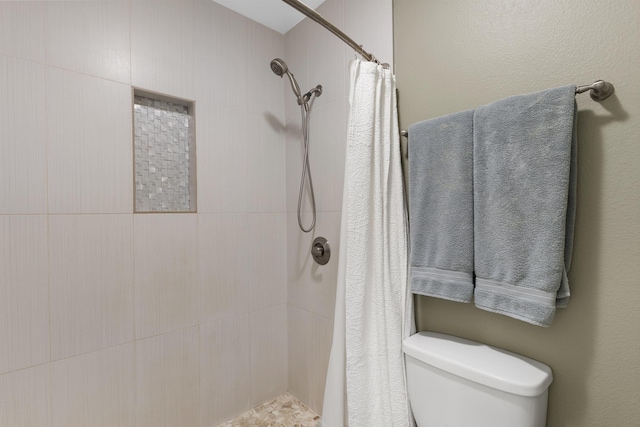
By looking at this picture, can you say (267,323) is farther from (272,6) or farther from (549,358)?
(272,6)

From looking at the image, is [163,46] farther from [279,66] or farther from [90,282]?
[90,282]

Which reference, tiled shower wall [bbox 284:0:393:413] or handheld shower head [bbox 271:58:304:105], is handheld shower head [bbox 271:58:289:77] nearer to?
handheld shower head [bbox 271:58:304:105]

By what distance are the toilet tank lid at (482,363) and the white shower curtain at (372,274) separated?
0.36 feet

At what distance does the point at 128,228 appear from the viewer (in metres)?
1.30

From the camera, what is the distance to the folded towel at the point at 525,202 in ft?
2.60

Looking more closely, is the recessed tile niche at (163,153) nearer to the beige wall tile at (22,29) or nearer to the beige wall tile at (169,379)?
the beige wall tile at (22,29)

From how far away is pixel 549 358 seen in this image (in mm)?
910

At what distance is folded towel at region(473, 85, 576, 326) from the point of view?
793 mm

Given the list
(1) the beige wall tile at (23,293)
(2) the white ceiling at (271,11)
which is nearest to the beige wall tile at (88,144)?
(1) the beige wall tile at (23,293)

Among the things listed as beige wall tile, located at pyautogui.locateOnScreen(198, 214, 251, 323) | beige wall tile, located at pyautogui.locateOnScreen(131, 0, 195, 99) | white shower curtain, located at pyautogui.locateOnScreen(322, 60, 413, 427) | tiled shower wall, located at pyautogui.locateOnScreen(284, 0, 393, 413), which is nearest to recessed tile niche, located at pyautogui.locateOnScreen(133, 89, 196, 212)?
beige wall tile, located at pyautogui.locateOnScreen(131, 0, 195, 99)

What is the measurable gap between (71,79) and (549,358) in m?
1.98

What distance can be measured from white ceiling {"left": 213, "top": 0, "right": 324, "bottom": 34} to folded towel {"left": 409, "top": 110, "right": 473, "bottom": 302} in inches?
41.3

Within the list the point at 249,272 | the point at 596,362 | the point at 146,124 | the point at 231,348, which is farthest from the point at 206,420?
the point at 596,362

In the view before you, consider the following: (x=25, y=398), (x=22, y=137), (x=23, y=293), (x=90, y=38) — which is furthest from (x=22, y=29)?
(x=25, y=398)
